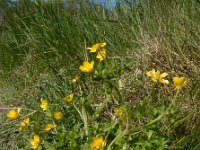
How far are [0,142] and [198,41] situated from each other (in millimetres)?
955

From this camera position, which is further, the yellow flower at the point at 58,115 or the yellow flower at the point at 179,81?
the yellow flower at the point at 58,115

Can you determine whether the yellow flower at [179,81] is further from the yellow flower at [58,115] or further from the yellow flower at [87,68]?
the yellow flower at [58,115]

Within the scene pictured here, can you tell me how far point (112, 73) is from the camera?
45.0 inches

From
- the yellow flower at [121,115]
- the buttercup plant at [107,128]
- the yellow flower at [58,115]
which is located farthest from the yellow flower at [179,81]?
the yellow flower at [58,115]

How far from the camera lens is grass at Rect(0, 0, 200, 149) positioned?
1129 mm

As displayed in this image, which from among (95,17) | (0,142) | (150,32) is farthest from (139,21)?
(0,142)

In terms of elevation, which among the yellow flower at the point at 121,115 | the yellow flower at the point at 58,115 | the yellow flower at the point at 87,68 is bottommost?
the yellow flower at the point at 58,115

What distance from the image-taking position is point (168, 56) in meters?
1.64

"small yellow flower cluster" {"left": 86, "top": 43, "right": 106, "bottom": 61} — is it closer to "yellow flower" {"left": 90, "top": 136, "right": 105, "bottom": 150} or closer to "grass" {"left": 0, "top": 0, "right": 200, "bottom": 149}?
"grass" {"left": 0, "top": 0, "right": 200, "bottom": 149}

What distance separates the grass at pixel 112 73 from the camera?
1.13m

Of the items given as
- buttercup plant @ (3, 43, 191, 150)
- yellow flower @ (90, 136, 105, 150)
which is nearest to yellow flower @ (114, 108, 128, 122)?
buttercup plant @ (3, 43, 191, 150)

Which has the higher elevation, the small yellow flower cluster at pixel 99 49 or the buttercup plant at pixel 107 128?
the small yellow flower cluster at pixel 99 49

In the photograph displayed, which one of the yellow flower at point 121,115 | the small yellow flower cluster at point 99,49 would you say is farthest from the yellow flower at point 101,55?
the yellow flower at point 121,115

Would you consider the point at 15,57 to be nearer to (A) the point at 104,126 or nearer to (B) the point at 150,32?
(B) the point at 150,32
